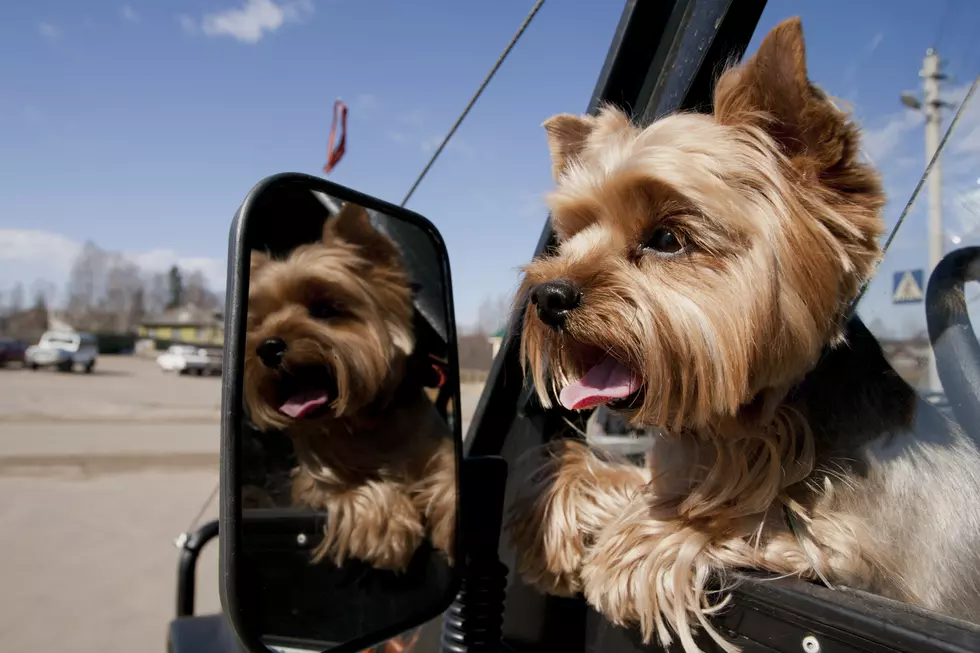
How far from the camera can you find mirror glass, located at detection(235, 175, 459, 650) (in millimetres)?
2008

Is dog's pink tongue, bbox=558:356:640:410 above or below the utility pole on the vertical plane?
below

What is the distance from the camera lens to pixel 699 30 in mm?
1985

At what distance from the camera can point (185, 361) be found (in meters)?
55.3

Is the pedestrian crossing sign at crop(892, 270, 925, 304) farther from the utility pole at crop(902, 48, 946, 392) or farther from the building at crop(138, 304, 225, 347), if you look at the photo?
the building at crop(138, 304, 225, 347)

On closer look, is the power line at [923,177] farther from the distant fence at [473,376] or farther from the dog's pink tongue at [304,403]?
the dog's pink tongue at [304,403]

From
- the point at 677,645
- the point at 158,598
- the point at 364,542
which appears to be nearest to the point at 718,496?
the point at 677,645

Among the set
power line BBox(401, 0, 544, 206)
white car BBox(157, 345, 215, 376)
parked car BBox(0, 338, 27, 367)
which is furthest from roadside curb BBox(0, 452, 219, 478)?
parked car BBox(0, 338, 27, 367)

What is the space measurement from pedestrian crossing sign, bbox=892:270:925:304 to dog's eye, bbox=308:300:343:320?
1.44 metres

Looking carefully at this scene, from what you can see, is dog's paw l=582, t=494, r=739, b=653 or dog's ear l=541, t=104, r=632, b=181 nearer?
dog's paw l=582, t=494, r=739, b=653

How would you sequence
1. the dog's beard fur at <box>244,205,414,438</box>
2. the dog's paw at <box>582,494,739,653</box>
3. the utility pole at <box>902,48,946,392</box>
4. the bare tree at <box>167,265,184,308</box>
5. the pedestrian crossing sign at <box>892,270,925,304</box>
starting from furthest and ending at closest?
the bare tree at <box>167,265,184,308</box>
the dog's beard fur at <box>244,205,414,438</box>
the pedestrian crossing sign at <box>892,270,925,304</box>
the utility pole at <box>902,48,946,392</box>
the dog's paw at <box>582,494,739,653</box>

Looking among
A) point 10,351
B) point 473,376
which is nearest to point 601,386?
point 473,376

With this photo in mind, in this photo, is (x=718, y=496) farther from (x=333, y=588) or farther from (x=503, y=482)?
(x=333, y=588)

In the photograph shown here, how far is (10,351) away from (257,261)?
61714 millimetres

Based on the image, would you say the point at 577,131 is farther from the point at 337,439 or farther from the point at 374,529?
the point at 374,529
